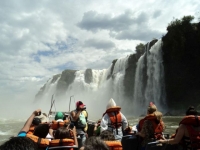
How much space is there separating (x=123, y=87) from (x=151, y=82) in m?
10.0

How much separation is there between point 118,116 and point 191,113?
153 cm

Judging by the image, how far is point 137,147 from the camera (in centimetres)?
504

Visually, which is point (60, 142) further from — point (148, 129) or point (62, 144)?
point (148, 129)

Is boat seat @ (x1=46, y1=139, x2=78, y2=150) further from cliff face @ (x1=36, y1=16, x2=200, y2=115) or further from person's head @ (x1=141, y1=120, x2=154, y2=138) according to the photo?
cliff face @ (x1=36, y1=16, x2=200, y2=115)

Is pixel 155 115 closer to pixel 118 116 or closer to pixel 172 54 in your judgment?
pixel 118 116

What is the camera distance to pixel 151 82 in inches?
1457

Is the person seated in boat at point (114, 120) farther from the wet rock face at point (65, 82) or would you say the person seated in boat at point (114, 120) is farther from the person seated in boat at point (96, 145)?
the wet rock face at point (65, 82)

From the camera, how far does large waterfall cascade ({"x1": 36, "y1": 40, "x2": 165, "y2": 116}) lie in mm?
36375

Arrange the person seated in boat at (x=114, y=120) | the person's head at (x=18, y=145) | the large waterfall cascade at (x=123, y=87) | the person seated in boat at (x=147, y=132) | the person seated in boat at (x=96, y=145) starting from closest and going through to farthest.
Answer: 1. the person's head at (x=18, y=145)
2. the person seated in boat at (x=96, y=145)
3. the person seated in boat at (x=147, y=132)
4. the person seated in boat at (x=114, y=120)
5. the large waterfall cascade at (x=123, y=87)

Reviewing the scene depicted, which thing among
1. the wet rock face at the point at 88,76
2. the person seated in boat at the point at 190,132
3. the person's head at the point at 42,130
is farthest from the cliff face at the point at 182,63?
the person's head at the point at 42,130

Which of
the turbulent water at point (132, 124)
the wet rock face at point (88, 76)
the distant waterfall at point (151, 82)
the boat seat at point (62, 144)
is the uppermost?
the wet rock face at point (88, 76)

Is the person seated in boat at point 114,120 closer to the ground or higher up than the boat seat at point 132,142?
higher up

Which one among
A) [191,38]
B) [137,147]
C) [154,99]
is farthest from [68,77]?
[137,147]

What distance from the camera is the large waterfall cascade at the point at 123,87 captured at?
1432 inches
